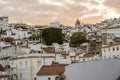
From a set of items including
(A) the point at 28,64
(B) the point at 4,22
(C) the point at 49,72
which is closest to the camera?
(C) the point at 49,72

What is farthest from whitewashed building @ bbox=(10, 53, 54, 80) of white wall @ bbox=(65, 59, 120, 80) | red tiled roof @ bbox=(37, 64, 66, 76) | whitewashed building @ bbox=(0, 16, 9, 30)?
whitewashed building @ bbox=(0, 16, 9, 30)

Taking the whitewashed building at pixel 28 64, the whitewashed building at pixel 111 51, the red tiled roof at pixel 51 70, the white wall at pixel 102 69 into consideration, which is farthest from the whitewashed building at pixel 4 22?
the white wall at pixel 102 69

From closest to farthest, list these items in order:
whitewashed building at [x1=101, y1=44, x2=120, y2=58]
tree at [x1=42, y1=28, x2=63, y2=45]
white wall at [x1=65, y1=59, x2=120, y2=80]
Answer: white wall at [x1=65, y1=59, x2=120, y2=80]
whitewashed building at [x1=101, y1=44, x2=120, y2=58]
tree at [x1=42, y1=28, x2=63, y2=45]

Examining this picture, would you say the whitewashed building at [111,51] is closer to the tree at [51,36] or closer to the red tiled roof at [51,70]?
the red tiled roof at [51,70]

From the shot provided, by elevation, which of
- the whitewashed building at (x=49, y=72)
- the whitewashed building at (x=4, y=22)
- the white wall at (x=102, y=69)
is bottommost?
the whitewashed building at (x=49, y=72)

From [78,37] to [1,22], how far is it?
73046 millimetres

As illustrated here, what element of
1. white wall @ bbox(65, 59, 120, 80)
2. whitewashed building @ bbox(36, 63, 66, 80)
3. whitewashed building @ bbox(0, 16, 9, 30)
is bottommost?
whitewashed building @ bbox(36, 63, 66, 80)

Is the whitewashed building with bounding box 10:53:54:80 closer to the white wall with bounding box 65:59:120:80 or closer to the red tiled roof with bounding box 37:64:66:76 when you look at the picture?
the red tiled roof with bounding box 37:64:66:76

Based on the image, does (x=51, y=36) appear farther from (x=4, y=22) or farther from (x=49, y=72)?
(x=4, y=22)

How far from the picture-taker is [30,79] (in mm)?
50500

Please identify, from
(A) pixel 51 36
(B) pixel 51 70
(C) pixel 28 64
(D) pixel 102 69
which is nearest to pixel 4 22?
(A) pixel 51 36

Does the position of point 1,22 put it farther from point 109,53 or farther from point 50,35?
point 109,53

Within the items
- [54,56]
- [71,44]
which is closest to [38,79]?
[54,56]

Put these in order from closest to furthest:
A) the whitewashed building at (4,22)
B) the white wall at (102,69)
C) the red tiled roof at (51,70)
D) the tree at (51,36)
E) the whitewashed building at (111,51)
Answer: the white wall at (102,69), the red tiled roof at (51,70), the whitewashed building at (111,51), the tree at (51,36), the whitewashed building at (4,22)
